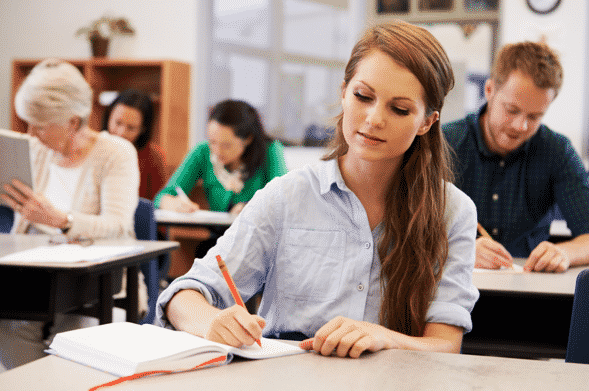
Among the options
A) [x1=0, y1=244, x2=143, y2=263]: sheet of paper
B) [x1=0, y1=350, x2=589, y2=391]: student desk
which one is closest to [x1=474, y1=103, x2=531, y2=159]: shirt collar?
[x1=0, y1=244, x2=143, y2=263]: sheet of paper

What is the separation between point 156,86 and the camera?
18.7 feet

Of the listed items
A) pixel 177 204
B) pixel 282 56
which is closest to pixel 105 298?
pixel 177 204

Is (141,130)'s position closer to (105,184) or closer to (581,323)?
(105,184)

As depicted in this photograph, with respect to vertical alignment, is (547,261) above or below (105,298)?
above

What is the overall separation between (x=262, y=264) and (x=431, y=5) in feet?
14.0

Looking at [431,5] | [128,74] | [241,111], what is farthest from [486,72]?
[128,74]

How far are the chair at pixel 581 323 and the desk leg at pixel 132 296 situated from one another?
138cm

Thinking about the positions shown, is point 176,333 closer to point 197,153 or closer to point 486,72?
point 197,153

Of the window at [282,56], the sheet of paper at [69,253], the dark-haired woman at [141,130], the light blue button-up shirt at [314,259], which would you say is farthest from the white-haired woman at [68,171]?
the window at [282,56]

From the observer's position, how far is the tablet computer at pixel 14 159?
2.13 metres

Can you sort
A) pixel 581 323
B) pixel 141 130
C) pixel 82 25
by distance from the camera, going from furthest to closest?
pixel 82 25
pixel 141 130
pixel 581 323

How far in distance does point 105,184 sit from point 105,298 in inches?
25.4

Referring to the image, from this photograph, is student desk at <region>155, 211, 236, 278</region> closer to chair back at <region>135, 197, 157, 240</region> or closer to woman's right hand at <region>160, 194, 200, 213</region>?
woman's right hand at <region>160, 194, 200, 213</region>

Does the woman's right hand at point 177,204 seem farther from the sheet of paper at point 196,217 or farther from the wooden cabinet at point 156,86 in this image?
the wooden cabinet at point 156,86
